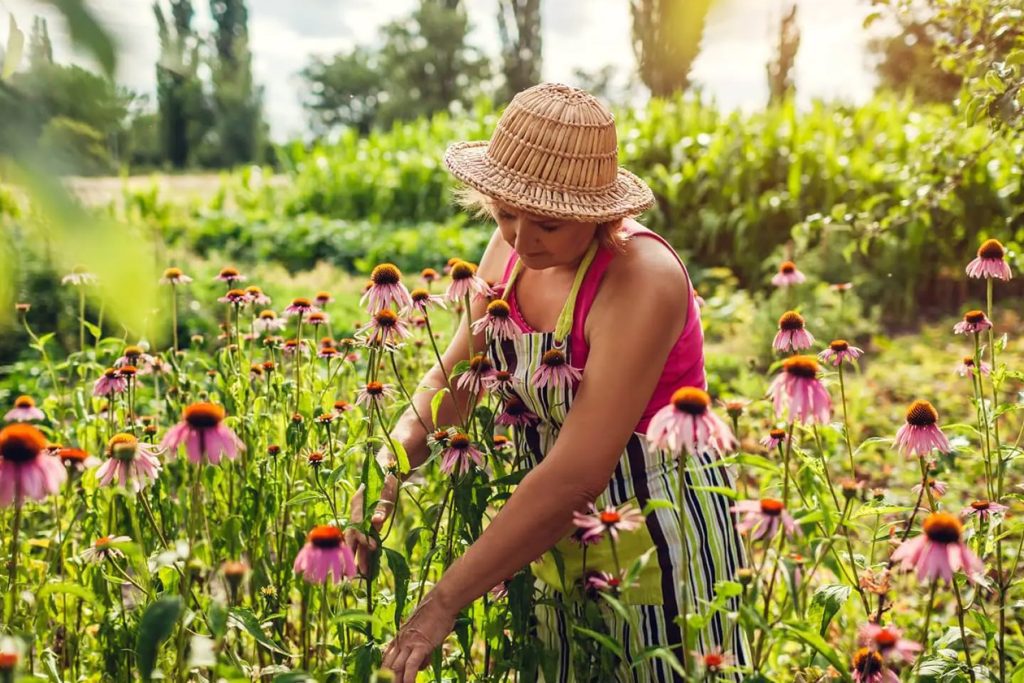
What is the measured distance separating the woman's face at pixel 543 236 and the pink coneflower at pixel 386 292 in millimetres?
190

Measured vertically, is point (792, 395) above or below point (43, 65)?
below

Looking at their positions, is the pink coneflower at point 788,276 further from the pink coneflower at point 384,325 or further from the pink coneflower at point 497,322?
the pink coneflower at point 384,325

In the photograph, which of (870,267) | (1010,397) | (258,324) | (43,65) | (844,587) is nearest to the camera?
(43,65)

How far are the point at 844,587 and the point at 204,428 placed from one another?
33.0 inches

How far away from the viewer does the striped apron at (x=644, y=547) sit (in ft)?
4.78

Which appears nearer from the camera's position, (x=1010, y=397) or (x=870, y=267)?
(x=1010, y=397)

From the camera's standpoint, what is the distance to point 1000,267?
5.16ft

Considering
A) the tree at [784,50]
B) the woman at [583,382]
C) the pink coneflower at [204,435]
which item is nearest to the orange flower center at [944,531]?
the woman at [583,382]

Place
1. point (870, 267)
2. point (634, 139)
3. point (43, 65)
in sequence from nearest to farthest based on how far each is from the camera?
point (43, 65)
point (870, 267)
point (634, 139)

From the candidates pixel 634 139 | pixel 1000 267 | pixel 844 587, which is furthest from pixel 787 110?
pixel 844 587

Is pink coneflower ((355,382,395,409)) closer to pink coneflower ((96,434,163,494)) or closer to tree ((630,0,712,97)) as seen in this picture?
pink coneflower ((96,434,163,494))

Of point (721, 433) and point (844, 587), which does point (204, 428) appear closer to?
point (721, 433)

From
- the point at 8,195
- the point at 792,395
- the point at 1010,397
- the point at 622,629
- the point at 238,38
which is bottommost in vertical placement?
the point at 1010,397

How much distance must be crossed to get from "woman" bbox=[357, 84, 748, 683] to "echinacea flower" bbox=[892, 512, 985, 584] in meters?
0.36
